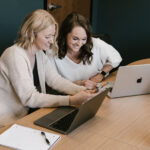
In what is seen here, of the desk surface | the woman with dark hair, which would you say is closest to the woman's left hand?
the woman with dark hair

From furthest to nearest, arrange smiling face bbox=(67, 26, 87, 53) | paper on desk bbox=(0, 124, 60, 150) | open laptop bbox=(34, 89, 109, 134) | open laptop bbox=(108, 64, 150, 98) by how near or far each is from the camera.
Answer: smiling face bbox=(67, 26, 87, 53), open laptop bbox=(108, 64, 150, 98), open laptop bbox=(34, 89, 109, 134), paper on desk bbox=(0, 124, 60, 150)

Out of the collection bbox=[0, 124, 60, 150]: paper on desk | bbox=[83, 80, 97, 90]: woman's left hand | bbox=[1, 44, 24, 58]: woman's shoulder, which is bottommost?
bbox=[83, 80, 97, 90]: woman's left hand

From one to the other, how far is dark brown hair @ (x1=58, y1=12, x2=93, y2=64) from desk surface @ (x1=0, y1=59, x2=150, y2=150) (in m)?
0.62

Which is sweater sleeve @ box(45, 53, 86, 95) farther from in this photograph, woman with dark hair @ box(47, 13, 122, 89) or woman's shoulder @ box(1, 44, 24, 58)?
woman's shoulder @ box(1, 44, 24, 58)

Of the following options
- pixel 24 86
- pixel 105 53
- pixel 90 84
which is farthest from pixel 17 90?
pixel 105 53

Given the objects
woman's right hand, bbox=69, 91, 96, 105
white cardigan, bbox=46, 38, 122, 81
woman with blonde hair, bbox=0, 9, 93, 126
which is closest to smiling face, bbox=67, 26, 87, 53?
white cardigan, bbox=46, 38, 122, 81

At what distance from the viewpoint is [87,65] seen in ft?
7.39

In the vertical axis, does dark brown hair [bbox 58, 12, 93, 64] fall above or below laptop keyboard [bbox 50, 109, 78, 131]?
above

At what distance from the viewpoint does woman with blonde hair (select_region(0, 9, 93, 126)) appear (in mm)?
1578

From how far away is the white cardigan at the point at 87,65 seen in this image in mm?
2178

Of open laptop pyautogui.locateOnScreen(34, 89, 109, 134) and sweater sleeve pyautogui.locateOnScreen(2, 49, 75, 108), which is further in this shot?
sweater sleeve pyautogui.locateOnScreen(2, 49, 75, 108)

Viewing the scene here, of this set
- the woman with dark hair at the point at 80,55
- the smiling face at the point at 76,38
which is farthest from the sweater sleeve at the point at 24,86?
the smiling face at the point at 76,38

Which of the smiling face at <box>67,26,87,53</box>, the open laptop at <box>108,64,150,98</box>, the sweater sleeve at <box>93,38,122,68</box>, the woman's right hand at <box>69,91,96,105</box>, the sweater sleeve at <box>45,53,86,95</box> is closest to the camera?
the woman's right hand at <box>69,91,96,105</box>

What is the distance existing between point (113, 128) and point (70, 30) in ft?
3.16
